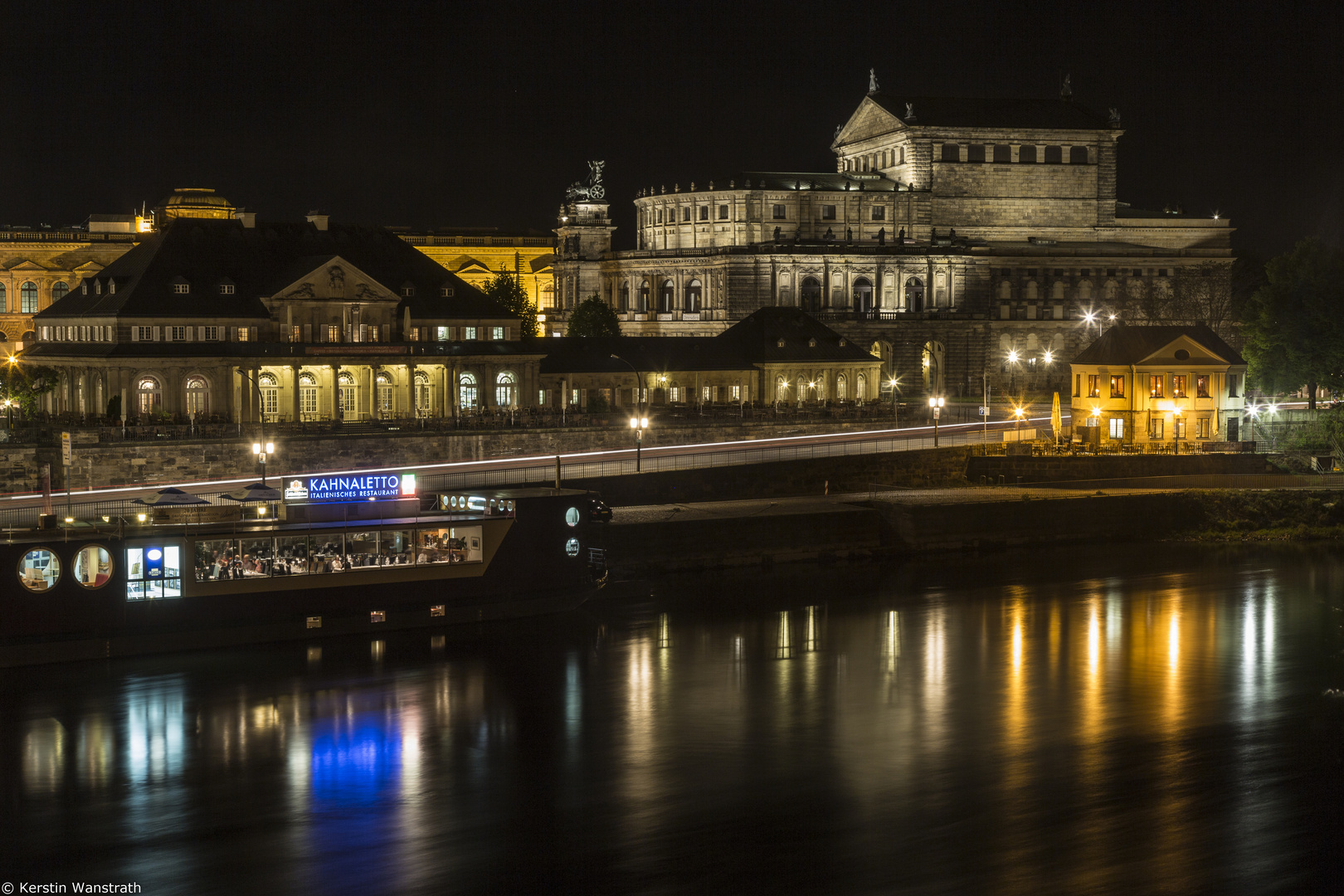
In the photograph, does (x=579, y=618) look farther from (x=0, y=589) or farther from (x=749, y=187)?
(x=749, y=187)

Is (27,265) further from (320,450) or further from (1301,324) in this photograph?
(1301,324)

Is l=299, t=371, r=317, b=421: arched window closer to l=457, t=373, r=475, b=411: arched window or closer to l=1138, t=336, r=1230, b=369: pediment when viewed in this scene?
l=457, t=373, r=475, b=411: arched window

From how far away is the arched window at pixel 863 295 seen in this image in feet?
449

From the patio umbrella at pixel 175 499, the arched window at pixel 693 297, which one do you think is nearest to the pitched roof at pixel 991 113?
the arched window at pixel 693 297

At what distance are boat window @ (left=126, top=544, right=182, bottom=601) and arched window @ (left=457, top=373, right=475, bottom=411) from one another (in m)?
45.0

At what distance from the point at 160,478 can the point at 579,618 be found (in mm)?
30790

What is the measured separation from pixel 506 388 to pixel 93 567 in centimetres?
4791

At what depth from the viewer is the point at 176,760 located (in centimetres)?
3984

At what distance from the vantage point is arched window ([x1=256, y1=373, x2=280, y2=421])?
8862cm

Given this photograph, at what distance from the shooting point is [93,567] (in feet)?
156

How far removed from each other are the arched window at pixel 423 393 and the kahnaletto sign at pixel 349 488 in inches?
1429

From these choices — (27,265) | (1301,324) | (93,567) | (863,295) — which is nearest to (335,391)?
(93,567)

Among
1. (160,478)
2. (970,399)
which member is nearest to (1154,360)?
(970,399)

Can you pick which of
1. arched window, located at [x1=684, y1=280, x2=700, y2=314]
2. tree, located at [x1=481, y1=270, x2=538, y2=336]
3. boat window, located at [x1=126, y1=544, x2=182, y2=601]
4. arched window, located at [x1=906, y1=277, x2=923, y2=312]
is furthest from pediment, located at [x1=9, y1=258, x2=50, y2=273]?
boat window, located at [x1=126, y1=544, x2=182, y2=601]
